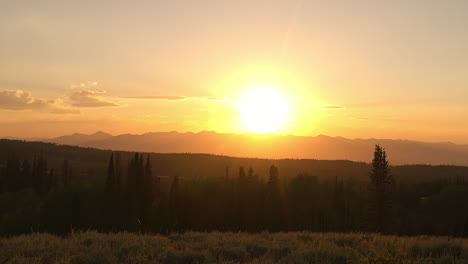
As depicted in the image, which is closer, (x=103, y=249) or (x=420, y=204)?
(x=103, y=249)

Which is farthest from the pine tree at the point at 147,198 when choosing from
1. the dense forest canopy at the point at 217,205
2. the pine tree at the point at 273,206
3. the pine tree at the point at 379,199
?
the pine tree at the point at 379,199

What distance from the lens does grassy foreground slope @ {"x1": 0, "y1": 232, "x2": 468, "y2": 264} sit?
38.6 feet

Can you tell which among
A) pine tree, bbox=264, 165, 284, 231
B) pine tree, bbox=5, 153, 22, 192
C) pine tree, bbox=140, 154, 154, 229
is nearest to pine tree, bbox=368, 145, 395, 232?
pine tree, bbox=264, 165, 284, 231

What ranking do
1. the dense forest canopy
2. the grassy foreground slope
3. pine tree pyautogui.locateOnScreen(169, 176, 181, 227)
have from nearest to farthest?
1. the grassy foreground slope
2. the dense forest canopy
3. pine tree pyautogui.locateOnScreen(169, 176, 181, 227)

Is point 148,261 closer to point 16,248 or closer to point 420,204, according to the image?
point 16,248

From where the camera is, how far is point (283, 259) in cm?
1173

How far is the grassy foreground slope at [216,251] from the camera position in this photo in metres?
11.8

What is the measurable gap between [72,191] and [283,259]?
310ft

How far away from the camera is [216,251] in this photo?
1334cm

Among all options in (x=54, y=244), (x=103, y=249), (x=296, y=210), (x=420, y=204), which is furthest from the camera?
(x=420, y=204)

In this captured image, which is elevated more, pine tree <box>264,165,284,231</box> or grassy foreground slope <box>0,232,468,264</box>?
grassy foreground slope <box>0,232,468,264</box>

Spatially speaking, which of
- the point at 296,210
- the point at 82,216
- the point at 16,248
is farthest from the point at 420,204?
the point at 16,248

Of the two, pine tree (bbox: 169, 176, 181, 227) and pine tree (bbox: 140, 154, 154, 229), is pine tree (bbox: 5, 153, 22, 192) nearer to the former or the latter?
pine tree (bbox: 140, 154, 154, 229)

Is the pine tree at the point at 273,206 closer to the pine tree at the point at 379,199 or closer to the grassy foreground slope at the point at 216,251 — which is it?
the pine tree at the point at 379,199
